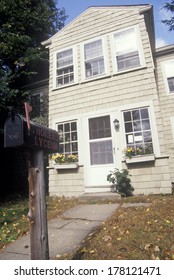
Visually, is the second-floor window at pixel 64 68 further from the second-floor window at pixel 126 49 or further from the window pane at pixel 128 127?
the window pane at pixel 128 127

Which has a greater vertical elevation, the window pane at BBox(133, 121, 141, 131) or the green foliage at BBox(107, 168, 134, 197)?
the window pane at BBox(133, 121, 141, 131)

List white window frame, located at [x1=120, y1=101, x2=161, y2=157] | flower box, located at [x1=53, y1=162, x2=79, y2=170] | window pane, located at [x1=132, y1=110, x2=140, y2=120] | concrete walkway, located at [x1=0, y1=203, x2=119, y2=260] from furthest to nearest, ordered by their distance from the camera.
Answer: flower box, located at [x1=53, y1=162, x2=79, y2=170]
window pane, located at [x1=132, y1=110, x2=140, y2=120]
white window frame, located at [x1=120, y1=101, x2=161, y2=157]
concrete walkway, located at [x1=0, y1=203, x2=119, y2=260]

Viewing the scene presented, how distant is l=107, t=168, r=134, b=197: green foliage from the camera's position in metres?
6.47

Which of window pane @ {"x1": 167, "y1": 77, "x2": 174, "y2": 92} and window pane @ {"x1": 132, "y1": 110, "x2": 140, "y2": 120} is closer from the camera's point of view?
window pane @ {"x1": 132, "y1": 110, "x2": 140, "y2": 120}

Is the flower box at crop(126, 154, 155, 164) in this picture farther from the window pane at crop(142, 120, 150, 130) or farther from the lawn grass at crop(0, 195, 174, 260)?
the lawn grass at crop(0, 195, 174, 260)

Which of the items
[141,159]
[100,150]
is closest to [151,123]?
[141,159]

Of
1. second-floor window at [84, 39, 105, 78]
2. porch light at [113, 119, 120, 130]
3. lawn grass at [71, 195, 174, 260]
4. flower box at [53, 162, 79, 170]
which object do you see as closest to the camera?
lawn grass at [71, 195, 174, 260]

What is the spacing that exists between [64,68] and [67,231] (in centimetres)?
714

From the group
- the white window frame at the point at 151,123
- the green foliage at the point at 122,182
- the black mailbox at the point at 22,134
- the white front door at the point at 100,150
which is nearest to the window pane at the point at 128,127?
the white window frame at the point at 151,123

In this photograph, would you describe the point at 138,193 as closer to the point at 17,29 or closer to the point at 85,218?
the point at 85,218

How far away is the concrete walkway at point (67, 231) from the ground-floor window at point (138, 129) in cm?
254

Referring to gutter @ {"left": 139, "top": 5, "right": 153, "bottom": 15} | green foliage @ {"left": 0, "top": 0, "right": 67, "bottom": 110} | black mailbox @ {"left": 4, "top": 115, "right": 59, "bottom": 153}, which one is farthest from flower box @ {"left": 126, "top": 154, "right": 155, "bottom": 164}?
green foliage @ {"left": 0, "top": 0, "right": 67, "bottom": 110}

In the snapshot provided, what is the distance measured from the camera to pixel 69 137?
8.20 metres

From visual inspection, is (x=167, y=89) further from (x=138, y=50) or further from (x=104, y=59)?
(x=104, y=59)
